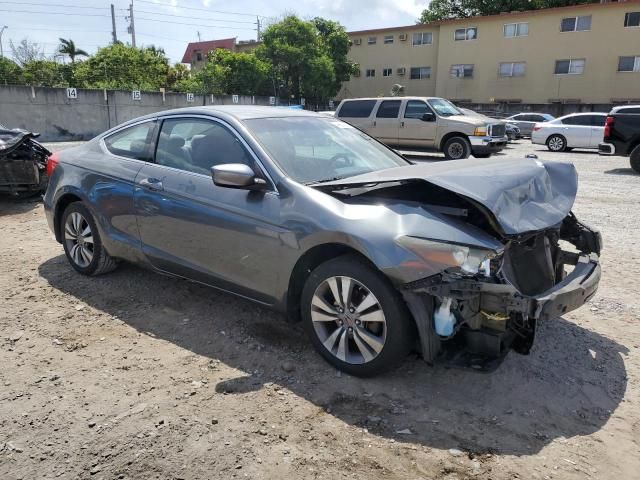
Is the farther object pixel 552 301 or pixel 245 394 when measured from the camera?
pixel 245 394

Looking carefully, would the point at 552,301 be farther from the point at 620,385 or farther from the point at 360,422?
the point at 360,422

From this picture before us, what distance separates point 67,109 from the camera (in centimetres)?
2544

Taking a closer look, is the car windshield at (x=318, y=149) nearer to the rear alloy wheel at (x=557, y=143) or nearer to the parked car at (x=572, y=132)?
the parked car at (x=572, y=132)

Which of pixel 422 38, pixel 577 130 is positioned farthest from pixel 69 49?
pixel 577 130

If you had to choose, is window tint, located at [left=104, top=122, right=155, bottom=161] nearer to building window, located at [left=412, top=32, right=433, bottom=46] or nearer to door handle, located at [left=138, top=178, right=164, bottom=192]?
door handle, located at [left=138, top=178, right=164, bottom=192]

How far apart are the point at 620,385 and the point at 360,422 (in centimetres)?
171

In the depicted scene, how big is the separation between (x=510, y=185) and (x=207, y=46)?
71.6m

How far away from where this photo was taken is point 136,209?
4.33 m

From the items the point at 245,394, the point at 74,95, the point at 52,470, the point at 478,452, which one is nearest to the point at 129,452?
the point at 52,470

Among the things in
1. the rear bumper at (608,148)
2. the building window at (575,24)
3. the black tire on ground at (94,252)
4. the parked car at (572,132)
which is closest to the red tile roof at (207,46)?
the building window at (575,24)

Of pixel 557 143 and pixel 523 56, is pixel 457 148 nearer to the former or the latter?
pixel 557 143

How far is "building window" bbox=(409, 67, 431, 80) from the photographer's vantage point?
147 feet

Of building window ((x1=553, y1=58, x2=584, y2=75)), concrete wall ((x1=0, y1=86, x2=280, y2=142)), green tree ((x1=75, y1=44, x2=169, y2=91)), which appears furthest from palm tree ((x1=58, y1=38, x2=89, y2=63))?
building window ((x1=553, y1=58, x2=584, y2=75))

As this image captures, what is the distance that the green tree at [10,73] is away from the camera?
34.8m
